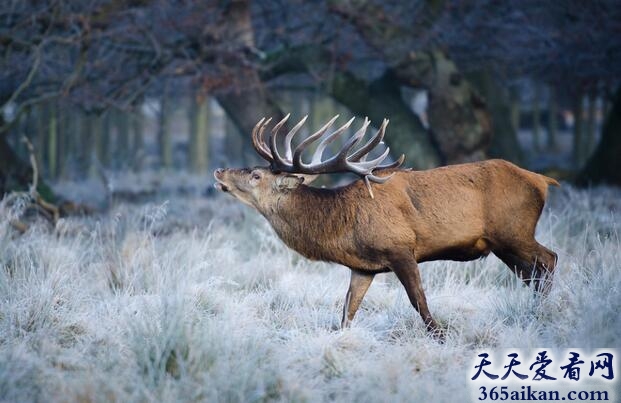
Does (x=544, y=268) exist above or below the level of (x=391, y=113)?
above

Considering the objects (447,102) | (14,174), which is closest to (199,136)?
(447,102)

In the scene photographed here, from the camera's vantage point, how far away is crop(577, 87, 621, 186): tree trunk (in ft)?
51.7

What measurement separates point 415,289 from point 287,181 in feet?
4.22

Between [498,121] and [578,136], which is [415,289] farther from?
[578,136]

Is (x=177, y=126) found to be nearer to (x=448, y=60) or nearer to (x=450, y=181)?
(x=448, y=60)

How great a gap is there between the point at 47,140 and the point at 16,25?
12.6 m

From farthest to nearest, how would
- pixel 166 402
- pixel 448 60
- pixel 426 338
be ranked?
pixel 448 60 → pixel 426 338 → pixel 166 402

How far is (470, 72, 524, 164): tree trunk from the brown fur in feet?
34.9

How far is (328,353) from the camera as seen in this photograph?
5750 millimetres

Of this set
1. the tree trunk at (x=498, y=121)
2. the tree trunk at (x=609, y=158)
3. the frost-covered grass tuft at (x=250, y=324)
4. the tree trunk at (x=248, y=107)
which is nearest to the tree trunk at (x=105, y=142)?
the tree trunk at (x=248, y=107)

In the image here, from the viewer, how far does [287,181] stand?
7012mm

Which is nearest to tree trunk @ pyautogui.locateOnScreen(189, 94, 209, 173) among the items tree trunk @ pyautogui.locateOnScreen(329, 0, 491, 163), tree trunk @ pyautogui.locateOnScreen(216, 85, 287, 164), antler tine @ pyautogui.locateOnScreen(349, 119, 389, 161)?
tree trunk @ pyautogui.locateOnScreen(216, 85, 287, 164)

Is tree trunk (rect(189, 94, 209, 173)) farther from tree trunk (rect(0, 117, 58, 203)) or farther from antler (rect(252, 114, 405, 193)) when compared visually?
antler (rect(252, 114, 405, 193))

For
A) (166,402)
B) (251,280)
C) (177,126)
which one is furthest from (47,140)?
(177,126)
